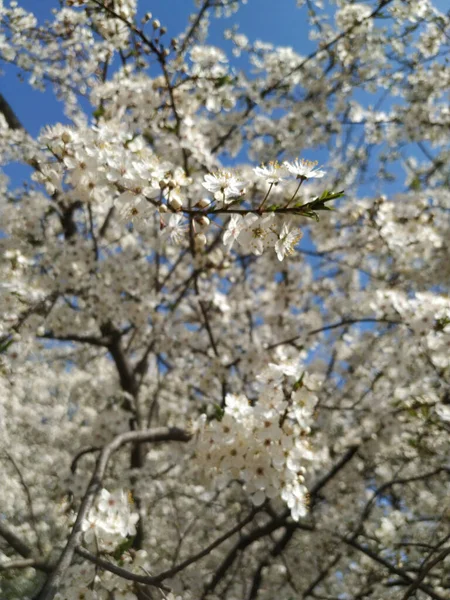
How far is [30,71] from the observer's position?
4.96 meters

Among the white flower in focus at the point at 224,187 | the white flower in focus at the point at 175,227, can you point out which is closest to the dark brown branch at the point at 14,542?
the white flower in focus at the point at 175,227

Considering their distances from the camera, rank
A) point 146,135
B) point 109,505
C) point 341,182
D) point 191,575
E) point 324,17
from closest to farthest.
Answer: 1. point 109,505
2. point 191,575
3. point 146,135
4. point 324,17
5. point 341,182

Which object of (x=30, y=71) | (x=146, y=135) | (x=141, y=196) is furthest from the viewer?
(x=30, y=71)

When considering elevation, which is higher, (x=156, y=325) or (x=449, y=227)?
(x=449, y=227)

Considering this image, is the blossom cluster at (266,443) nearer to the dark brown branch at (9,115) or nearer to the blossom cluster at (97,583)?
the blossom cluster at (97,583)

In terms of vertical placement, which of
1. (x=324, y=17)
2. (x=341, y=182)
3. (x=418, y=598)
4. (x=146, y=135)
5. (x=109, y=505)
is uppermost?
(x=324, y=17)

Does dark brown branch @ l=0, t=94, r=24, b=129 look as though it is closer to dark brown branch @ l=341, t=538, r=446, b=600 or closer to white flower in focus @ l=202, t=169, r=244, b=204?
white flower in focus @ l=202, t=169, r=244, b=204

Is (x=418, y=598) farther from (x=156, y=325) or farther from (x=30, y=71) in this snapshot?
(x=30, y=71)

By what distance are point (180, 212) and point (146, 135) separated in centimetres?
298

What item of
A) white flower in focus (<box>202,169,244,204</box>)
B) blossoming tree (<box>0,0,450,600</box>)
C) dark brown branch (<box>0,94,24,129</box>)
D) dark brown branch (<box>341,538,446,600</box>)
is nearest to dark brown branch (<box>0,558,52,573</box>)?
blossoming tree (<box>0,0,450,600</box>)

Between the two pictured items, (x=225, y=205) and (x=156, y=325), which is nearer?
(x=225, y=205)

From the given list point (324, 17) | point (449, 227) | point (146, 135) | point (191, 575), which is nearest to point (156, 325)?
point (146, 135)

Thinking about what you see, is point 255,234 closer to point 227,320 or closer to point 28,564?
point 28,564

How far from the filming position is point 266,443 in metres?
2.16
